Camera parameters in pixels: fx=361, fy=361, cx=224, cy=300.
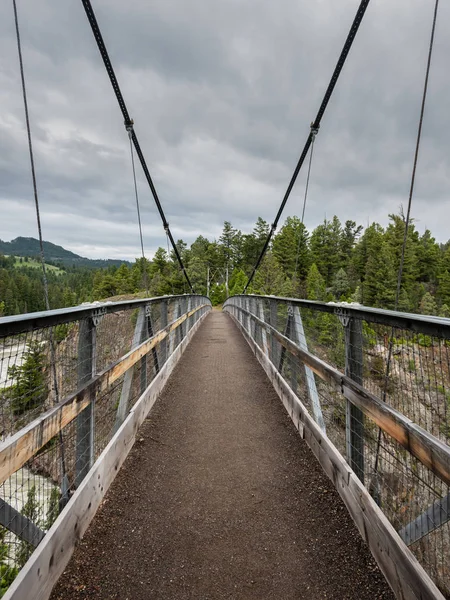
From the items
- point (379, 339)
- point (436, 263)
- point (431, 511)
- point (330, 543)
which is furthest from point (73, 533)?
point (436, 263)

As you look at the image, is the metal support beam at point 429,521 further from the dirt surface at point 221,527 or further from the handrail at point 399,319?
the handrail at point 399,319

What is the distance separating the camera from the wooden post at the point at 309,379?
3.05m

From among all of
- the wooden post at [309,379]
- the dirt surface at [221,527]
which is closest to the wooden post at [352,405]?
the dirt surface at [221,527]

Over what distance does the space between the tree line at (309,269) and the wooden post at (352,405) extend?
4367cm

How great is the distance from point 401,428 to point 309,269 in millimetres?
67872

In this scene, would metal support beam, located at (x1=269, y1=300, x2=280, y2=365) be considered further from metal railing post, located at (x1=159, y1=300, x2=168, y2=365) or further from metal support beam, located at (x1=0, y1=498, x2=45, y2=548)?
metal support beam, located at (x1=0, y1=498, x2=45, y2=548)

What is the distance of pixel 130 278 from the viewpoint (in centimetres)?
7881

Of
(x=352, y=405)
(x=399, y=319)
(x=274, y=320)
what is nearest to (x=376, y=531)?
(x=352, y=405)

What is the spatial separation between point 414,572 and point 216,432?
2343 millimetres

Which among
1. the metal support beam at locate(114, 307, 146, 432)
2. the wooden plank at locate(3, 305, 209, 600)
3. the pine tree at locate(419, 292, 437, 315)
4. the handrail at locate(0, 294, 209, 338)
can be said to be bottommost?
the pine tree at locate(419, 292, 437, 315)

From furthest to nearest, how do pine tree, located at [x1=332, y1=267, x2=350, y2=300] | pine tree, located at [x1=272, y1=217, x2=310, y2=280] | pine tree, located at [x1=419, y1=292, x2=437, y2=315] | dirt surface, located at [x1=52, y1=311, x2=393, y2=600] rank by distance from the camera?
1. pine tree, located at [x1=272, y1=217, x2=310, y2=280]
2. pine tree, located at [x1=332, y1=267, x2=350, y2=300]
3. pine tree, located at [x1=419, y1=292, x2=437, y2=315]
4. dirt surface, located at [x1=52, y1=311, x2=393, y2=600]

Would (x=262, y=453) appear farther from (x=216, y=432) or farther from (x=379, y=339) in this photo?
(x=379, y=339)

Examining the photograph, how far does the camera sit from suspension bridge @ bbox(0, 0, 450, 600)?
165 cm

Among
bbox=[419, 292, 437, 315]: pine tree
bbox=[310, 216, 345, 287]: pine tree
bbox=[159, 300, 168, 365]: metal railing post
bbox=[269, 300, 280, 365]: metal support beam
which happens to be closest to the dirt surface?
bbox=[269, 300, 280, 365]: metal support beam
